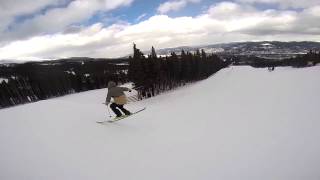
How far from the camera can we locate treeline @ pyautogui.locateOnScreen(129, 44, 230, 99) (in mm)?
56250

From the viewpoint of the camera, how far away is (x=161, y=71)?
6506 centimetres

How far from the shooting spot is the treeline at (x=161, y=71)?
5625 cm

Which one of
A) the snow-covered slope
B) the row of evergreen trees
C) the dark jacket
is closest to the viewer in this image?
the snow-covered slope

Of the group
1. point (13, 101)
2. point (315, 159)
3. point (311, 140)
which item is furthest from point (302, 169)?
point (13, 101)

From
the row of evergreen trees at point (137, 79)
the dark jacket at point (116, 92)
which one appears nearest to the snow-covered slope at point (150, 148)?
the dark jacket at point (116, 92)

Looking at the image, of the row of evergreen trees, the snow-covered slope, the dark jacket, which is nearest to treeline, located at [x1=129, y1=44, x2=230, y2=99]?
the row of evergreen trees

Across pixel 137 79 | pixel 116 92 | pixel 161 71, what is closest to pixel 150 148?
pixel 116 92

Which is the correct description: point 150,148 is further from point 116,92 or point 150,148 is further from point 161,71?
point 161,71

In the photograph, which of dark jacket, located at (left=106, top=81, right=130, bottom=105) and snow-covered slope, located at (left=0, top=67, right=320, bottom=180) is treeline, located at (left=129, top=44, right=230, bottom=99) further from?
snow-covered slope, located at (left=0, top=67, right=320, bottom=180)

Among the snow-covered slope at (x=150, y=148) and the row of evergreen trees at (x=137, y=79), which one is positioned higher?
the snow-covered slope at (x=150, y=148)

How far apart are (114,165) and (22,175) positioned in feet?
8.52

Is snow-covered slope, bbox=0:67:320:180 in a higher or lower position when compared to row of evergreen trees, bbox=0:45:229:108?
higher

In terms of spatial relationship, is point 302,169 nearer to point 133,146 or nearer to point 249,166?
point 249,166

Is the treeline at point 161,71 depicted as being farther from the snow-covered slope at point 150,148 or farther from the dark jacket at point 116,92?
the snow-covered slope at point 150,148
